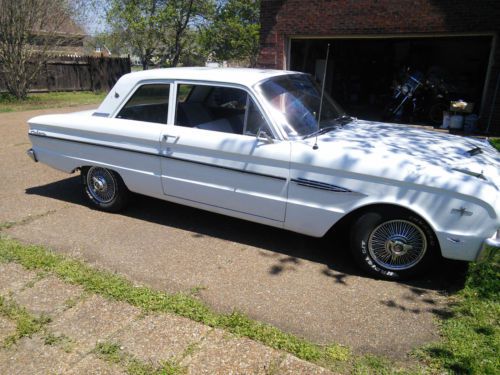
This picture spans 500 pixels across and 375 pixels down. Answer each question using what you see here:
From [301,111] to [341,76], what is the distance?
45.2 feet

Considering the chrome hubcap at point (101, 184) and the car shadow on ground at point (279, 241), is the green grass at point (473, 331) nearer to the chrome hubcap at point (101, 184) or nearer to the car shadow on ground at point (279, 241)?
the car shadow on ground at point (279, 241)

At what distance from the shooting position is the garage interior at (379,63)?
14.8 meters

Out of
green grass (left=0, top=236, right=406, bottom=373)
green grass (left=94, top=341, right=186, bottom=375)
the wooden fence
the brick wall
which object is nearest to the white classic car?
green grass (left=0, top=236, right=406, bottom=373)

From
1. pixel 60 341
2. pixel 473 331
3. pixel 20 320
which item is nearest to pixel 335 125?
pixel 473 331

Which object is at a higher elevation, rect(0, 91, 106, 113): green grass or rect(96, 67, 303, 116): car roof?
rect(96, 67, 303, 116): car roof

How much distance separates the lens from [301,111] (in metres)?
4.27

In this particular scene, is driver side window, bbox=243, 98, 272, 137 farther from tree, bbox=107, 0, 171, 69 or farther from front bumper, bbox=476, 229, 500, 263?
tree, bbox=107, 0, 171, 69

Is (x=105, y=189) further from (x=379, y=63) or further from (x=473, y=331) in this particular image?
→ (x=379, y=63)

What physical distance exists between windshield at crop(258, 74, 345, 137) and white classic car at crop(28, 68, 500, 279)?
1cm

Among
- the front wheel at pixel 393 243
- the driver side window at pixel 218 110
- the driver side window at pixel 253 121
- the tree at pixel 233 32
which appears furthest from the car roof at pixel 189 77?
the tree at pixel 233 32

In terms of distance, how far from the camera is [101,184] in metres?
5.18

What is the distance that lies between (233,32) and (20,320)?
30.0 m

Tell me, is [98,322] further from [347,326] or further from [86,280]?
[347,326]

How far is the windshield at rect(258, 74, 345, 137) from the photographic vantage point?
4.07 meters
